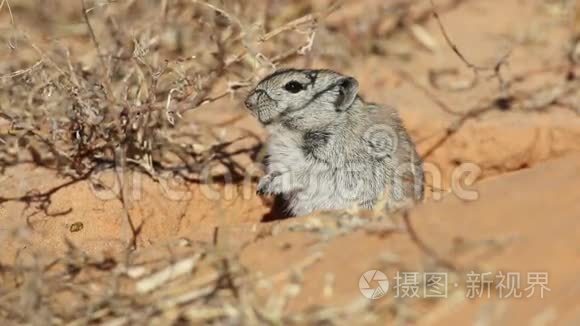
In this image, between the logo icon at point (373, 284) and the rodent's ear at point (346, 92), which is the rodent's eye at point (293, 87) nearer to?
the rodent's ear at point (346, 92)

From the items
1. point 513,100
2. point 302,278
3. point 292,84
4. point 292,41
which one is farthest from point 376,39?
point 302,278

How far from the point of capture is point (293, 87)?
601cm

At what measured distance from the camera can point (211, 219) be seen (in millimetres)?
6395

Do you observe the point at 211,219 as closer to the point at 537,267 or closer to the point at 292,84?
the point at 292,84

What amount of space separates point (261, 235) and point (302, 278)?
654 mm

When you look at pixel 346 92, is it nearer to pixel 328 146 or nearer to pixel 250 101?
pixel 328 146

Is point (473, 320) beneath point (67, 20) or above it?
beneath
